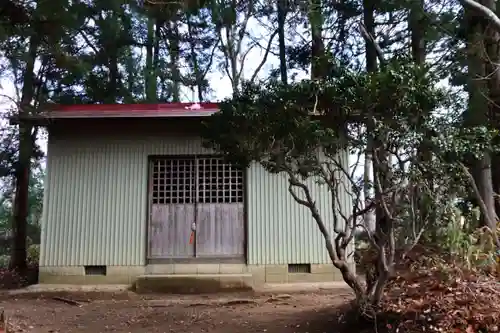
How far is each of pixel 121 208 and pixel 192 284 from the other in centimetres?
202

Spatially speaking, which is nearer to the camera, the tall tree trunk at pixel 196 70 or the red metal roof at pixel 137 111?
the red metal roof at pixel 137 111

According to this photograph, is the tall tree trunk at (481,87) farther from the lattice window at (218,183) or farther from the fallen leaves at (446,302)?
the lattice window at (218,183)

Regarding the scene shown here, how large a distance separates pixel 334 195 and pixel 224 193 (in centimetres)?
425

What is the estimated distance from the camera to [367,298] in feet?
18.5

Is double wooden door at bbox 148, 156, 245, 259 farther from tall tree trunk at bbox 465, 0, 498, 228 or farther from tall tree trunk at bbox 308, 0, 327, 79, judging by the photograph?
tall tree trunk at bbox 465, 0, 498, 228

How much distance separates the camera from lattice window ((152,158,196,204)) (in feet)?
32.3

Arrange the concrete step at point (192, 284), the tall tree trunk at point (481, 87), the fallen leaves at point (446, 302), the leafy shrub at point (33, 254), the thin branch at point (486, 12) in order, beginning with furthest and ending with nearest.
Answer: the leafy shrub at point (33, 254)
the concrete step at point (192, 284)
the tall tree trunk at point (481, 87)
the thin branch at point (486, 12)
the fallen leaves at point (446, 302)

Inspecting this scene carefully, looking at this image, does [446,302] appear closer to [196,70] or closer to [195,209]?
[195,209]

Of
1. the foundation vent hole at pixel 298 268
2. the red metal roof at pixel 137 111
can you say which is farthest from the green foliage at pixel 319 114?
the foundation vent hole at pixel 298 268

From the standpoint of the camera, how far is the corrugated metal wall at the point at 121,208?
9500 millimetres

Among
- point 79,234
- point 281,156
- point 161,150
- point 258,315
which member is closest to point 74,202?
point 79,234

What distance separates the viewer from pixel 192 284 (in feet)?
30.0

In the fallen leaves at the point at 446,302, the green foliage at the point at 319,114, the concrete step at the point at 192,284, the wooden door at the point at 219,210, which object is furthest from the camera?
the wooden door at the point at 219,210

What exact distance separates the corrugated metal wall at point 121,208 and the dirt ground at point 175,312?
0.82m
